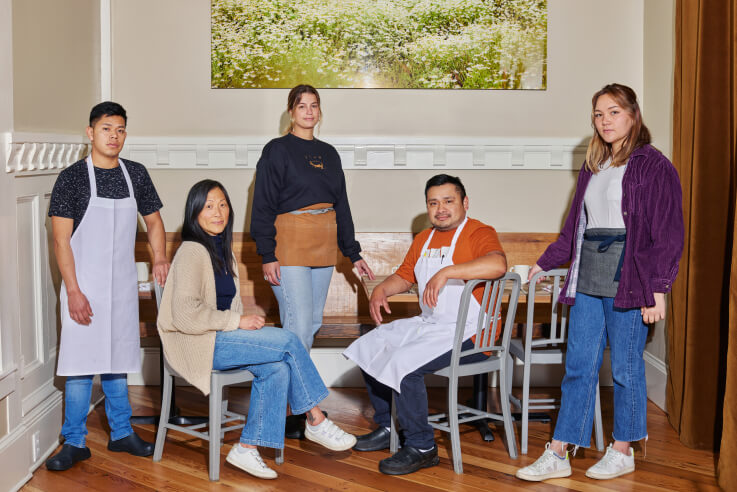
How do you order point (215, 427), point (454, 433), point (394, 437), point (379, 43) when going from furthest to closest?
point (379, 43) < point (394, 437) < point (454, 433) < point (215, 427)

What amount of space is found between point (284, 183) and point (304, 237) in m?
0.26

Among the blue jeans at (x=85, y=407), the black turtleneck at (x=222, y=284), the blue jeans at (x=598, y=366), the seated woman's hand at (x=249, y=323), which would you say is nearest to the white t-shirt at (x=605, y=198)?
the blue jeans at (x=598, y=366)

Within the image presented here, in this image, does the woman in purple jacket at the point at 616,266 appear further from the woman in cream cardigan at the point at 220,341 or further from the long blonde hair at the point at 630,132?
the woman in cream cardigan at the point at 220,341

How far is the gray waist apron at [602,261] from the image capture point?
2.89 meters

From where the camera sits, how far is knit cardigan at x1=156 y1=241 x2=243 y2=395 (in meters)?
2.93

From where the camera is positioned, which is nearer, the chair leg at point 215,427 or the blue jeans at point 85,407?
the chair leg at point 215,427

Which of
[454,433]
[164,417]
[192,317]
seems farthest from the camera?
[164,417]

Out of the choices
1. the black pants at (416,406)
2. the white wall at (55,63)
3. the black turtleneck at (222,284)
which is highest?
the white wall at (55,63)

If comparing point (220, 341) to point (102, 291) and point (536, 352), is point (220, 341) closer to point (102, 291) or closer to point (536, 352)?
point (102, 291)

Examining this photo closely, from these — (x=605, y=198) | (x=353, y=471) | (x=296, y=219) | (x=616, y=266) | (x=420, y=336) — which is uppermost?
(x=605, y=198)

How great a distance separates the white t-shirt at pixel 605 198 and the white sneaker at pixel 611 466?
920 millimetres

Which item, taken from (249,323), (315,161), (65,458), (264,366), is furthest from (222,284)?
(65,458)

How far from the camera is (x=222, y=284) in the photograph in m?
3.10

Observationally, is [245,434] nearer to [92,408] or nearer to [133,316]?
[133,316]
